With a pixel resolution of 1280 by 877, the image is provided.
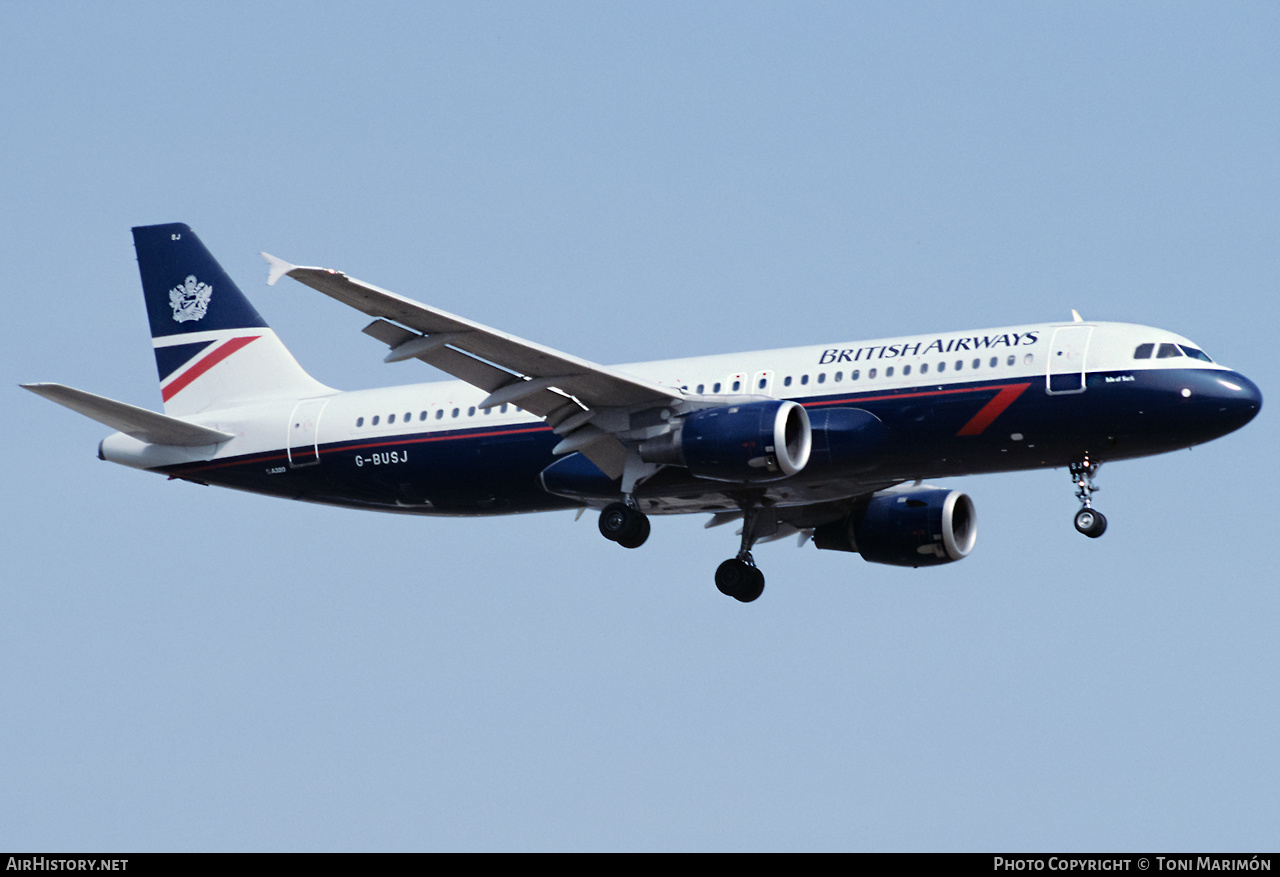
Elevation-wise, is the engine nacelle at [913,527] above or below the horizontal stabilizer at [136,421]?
below

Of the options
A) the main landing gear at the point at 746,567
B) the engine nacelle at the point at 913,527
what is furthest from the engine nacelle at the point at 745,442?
the engine nacelle at the point at 913,527

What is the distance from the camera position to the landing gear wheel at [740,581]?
3838 centimetres

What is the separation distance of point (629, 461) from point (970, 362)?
698 centimetres

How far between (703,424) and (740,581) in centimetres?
569

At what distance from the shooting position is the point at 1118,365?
32.9 m

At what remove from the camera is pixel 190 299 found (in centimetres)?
4291

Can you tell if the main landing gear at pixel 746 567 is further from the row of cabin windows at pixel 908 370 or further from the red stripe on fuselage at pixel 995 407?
the red stripe on fuselage at pixel 995 407

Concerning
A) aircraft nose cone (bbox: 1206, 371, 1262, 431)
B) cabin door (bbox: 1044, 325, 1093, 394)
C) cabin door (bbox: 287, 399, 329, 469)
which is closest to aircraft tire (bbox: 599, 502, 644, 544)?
cabin door (bbox: 287, 399, 329, 469)

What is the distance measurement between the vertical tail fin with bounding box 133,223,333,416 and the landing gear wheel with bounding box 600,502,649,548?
889 centimetres

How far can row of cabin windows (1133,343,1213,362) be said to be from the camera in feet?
108

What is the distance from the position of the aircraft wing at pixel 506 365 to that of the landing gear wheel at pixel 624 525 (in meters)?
0.80

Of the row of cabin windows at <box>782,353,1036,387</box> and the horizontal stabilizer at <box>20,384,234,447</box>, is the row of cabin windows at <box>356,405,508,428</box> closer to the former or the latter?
the horizontal stabilizer at <box>20,384,234,447</box>
